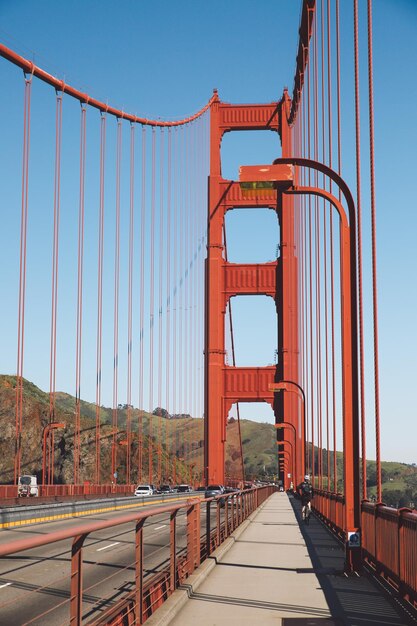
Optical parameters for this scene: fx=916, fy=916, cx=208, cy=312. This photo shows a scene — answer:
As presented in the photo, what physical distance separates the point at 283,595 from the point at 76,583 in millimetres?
4923

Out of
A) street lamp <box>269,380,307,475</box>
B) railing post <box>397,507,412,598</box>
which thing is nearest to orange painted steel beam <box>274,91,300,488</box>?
street lamp <box>269,380,307,475</box>

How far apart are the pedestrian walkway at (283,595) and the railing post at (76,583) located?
2.14m

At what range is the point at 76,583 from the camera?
6.10m

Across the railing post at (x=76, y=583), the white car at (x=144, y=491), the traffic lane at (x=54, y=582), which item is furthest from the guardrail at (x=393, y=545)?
the white car at (x=144, y=491)

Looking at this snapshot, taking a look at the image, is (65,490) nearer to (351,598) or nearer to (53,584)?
(351,598)

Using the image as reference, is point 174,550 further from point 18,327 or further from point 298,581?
point 18,327

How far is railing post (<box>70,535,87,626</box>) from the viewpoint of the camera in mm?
5965

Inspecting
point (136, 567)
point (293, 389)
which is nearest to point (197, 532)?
point (136, 567)

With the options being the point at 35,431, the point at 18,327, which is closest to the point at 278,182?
the point at 18,327

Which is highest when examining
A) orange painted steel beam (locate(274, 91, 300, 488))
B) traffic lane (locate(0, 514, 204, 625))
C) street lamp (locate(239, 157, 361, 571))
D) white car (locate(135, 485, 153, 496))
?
orange painted steel beam (locate(274, 91, 300, 488))

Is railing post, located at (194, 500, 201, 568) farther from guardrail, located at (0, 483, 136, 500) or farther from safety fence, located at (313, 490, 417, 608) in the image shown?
guardrail, located at (0, 483, 136, 500)

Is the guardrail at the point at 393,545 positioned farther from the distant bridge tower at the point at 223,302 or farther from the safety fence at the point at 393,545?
the distant bridge tower at the point at 223,302

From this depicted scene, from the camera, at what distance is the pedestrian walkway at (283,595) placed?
8.73m

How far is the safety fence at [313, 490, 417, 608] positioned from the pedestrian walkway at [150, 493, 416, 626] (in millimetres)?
262
